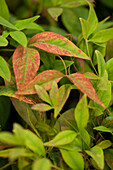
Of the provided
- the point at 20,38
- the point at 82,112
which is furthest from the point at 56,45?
the point at 82,112

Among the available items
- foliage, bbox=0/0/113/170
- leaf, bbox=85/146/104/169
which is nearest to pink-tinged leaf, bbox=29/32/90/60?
foliage, bbox=0/0/113/170

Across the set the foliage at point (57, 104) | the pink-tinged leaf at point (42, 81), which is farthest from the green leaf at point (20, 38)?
the pink-tinged leaf at point (42, 81)

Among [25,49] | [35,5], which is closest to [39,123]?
[25,49]

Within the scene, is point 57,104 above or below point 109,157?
above

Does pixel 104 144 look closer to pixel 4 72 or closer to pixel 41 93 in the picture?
pixel 41 93

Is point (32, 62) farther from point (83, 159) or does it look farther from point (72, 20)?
point (72, 20)
